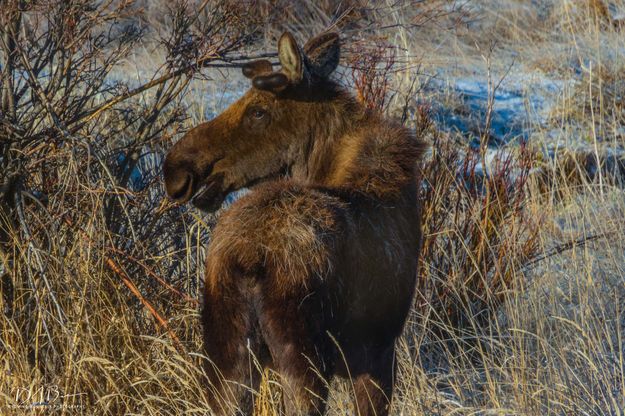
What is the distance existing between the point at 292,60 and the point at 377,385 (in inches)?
→ 57.0

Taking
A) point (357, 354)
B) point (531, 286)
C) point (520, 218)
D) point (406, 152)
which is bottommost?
point (531, 286)

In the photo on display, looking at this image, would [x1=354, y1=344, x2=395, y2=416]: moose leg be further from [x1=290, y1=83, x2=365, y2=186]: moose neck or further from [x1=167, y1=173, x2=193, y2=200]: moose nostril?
[x1=167, y1=173, x2=193, y2=200]: moose nostril

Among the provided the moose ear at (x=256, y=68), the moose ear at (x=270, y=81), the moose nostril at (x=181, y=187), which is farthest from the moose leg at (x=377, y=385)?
the moose ear at (x=256, y=68)

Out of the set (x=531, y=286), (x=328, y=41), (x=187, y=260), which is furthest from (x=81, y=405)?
(x=531, y=286)

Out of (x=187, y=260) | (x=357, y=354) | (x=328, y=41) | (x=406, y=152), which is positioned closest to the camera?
(x=357, y=354)

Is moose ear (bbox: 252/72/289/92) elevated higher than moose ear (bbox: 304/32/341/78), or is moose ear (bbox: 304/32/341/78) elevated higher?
moose ear (bbox: 252/72/289/92)

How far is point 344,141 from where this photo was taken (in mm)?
4207

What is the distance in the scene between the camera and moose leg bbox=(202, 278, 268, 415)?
322 centimetres

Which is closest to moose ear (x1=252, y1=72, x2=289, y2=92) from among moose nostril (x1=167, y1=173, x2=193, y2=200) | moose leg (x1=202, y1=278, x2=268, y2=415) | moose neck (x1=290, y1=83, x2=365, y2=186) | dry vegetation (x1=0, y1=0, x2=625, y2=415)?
moose neck (x1=290, y1=83, x2=365, y2=186)

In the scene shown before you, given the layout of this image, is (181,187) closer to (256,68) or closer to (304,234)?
(256,68)

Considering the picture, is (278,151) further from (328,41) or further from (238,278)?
(238,278)

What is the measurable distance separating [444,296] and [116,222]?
2155 millimetres

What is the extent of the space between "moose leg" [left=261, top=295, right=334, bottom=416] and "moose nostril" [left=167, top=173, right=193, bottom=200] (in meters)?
1.05

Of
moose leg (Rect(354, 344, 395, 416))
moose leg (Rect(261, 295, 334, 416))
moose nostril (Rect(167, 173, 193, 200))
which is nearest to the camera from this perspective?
moose leg (Rect(261, 295, 334, 416))
